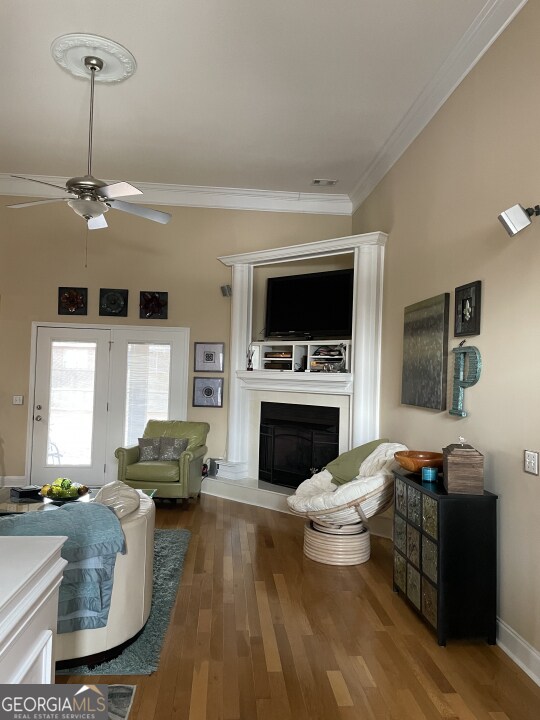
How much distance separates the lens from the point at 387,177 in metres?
5.32

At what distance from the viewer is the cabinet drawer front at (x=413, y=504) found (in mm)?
3168

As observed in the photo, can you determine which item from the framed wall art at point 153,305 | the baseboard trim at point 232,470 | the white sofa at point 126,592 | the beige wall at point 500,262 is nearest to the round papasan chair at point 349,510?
the beige wall at point 500,262

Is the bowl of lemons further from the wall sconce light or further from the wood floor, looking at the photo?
the wall sconce light

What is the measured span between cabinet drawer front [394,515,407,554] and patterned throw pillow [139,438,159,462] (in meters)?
3.20

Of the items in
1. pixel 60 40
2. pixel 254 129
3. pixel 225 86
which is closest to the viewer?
pixel 60 40

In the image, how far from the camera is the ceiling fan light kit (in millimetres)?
3588

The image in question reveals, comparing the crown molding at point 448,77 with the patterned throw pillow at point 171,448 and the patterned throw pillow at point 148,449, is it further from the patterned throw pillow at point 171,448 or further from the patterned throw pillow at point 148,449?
the patterned throw pillow at point 148,449

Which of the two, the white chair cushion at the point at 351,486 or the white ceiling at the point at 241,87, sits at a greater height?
the white ceiling at the point at 241,87

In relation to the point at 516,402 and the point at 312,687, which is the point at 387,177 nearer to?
the point at 516,402

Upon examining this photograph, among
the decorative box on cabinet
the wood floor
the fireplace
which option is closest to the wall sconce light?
A: the decorative box on cabinet

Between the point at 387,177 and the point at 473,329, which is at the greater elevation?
the point at 387,177

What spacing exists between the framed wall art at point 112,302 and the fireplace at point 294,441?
214 centimetres

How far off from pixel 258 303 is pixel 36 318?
2735mm

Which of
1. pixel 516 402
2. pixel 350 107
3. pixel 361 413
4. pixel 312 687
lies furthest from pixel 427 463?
pixel 350 107
